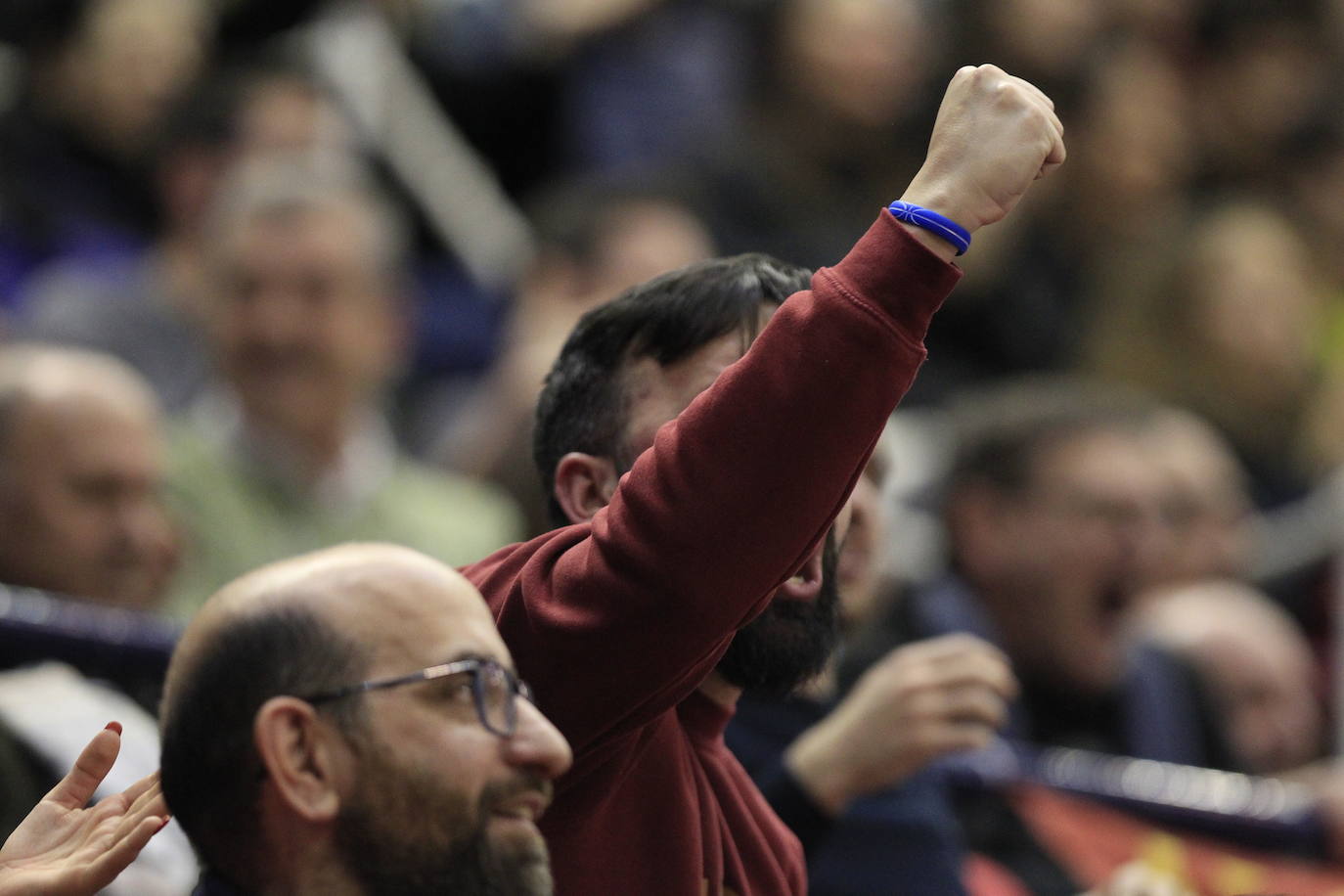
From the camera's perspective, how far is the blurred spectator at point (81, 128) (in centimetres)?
600

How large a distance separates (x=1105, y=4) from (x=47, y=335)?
15.6 feet

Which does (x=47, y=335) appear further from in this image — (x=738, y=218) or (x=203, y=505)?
(x=738, y=218)

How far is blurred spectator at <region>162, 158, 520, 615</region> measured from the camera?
464 cm

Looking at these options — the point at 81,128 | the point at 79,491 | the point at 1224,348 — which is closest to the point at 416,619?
the point at 79,491

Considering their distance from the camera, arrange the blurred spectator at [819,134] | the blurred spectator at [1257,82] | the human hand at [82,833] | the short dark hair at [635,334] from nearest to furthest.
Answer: the human hand at [82,833], the short dark hair at [635,334], the blurred spectator at [819,134], the blurred spectator at [1257,82]

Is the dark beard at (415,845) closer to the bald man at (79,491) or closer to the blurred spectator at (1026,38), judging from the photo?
the bald man at (79,491)

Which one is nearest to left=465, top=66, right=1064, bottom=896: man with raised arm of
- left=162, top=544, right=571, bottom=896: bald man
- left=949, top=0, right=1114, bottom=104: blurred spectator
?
left=162, top=544, right=571, bottom=896: bald man

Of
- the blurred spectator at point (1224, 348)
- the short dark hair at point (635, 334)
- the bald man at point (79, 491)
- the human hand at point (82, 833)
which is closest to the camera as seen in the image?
the human hand at point (82, 833)

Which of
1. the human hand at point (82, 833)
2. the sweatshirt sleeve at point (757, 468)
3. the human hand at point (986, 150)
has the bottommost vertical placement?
the human hand at point (82, 833)

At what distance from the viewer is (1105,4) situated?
8258 millimetres

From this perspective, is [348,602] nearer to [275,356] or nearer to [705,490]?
[705,490]

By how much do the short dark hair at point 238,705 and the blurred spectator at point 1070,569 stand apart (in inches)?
114

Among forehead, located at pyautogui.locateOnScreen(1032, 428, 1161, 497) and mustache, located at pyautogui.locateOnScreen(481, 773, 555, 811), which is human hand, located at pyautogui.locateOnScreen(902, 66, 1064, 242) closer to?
mustache, located at pyautogui.locateOnScreen(481, 773, 555, 811)

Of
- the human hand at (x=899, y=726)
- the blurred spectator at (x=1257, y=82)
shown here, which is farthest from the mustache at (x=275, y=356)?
the blurred spectator at (x=1257, y=82)
